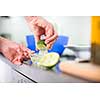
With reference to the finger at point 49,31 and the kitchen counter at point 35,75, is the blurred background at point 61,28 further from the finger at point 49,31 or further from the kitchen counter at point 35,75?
the kitchen counter at point 35,75

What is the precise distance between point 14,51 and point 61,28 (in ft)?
0.90

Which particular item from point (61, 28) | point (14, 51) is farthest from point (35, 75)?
point (61, 28)

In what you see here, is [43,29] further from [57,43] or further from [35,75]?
[35,75]

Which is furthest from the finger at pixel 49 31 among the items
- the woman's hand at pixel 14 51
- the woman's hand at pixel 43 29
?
the woman's hand at pixel 14 51

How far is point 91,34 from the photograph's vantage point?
140 cm

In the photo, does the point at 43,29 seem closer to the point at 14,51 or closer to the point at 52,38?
the point at 52,38

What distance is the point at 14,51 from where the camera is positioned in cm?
144

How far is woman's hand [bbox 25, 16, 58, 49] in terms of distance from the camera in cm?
142

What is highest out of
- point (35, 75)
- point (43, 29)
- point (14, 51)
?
point (43, 29)

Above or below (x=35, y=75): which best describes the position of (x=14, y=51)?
above

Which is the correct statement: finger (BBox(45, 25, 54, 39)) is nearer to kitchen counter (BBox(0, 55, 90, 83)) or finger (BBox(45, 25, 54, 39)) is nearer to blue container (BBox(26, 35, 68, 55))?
blue container (BBox(26, 35, 68, 55))

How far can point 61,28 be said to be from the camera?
1408 mm

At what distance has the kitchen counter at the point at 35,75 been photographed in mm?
1388

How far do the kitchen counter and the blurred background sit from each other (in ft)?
0.44
